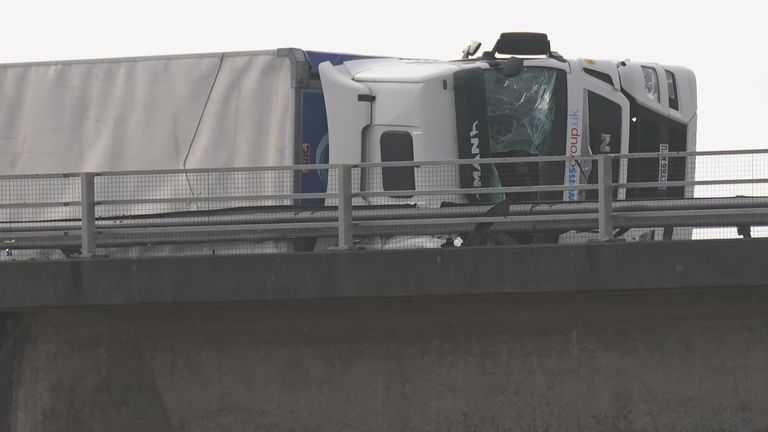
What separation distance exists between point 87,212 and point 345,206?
2304 mm

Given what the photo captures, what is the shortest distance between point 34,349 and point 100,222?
1.52 meters

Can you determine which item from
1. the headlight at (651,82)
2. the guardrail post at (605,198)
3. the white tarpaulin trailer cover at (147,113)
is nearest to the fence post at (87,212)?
the white tarpaulin trailer cover at (147,113)

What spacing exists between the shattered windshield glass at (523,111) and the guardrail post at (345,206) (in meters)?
2.16

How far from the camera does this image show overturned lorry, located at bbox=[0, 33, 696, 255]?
42.3ft

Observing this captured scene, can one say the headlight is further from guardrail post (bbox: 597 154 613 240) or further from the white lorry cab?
guardrail post (bbox: 597 154 613 240)

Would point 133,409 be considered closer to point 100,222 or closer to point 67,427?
point 67,427

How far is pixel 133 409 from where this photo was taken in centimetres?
1212

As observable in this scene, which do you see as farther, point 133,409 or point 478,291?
point 133,409

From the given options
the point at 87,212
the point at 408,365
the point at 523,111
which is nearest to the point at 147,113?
the point at 87,212

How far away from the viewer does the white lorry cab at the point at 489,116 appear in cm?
1282

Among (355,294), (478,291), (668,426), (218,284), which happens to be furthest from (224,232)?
(668,426)

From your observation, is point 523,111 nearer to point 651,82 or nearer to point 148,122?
point 651,82

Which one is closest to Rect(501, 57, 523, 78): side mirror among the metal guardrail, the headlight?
the metal guardrail

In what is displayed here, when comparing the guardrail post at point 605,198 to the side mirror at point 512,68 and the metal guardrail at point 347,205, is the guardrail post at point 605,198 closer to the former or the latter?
the metal guardrail at point 347,205
